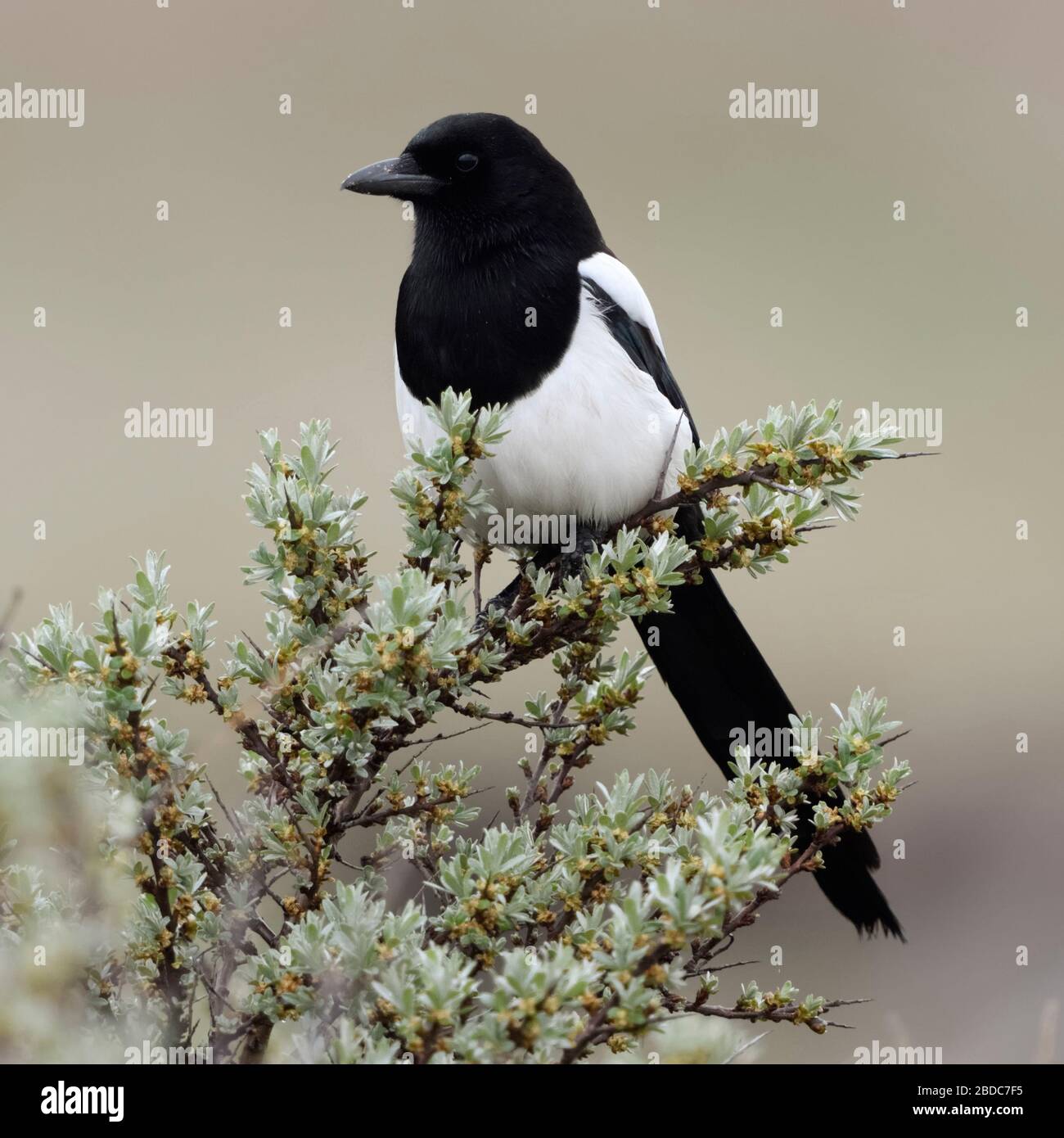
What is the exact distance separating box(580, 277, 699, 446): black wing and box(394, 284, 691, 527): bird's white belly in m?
0.03

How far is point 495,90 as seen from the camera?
32.3 feet

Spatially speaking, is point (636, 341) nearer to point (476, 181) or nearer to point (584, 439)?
point (584, 439)

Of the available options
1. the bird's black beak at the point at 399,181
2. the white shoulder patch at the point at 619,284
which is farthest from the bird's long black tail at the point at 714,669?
the bird's black beak at the point at 399,181

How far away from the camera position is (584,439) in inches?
97.7

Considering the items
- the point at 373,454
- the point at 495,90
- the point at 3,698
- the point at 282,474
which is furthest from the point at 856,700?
the point at 495,90

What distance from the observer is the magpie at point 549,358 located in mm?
2486

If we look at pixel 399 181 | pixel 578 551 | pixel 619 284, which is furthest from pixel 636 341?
pixel 399 181

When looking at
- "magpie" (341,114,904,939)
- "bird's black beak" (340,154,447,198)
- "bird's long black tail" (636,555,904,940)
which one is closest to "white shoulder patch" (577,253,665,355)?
"magpie" (341,114,904,939)

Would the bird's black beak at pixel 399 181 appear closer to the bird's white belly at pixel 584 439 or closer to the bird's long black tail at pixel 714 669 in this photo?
the bird's white belly at pixel 584 439

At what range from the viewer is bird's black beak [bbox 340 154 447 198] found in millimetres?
2678

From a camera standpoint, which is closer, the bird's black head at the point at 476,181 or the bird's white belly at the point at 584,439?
the bird's white belly at the point at 584,439

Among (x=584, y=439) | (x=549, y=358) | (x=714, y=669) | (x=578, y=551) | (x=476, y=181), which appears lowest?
(x=714, y=669)

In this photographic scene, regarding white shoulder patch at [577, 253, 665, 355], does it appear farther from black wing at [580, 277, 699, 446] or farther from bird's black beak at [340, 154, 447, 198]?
bird's black beak at [340, 154, 447, 198]

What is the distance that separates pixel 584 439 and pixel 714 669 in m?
0.53
